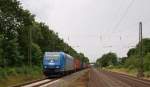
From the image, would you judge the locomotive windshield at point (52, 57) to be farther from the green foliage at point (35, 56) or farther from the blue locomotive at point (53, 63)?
the green foliage at point (35, 56)

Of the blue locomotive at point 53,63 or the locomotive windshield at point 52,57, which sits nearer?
the blue locomotive at point 53,63

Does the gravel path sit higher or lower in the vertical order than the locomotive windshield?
lower

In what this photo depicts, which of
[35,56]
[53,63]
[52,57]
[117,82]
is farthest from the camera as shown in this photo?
[35,56]

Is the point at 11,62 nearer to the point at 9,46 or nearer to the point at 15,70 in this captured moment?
the point at 9,46

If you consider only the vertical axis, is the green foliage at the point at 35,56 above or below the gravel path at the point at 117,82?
above

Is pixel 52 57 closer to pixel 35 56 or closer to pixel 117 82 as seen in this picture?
pixel 35 56

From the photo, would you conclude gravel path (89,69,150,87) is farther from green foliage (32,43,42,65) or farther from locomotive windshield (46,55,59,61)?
green foliage (32,43,42,65)

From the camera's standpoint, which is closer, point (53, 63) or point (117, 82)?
point (117, 82)

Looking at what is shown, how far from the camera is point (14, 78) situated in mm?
43156

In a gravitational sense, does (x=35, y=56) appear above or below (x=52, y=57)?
above

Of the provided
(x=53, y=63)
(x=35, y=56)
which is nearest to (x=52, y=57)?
(x=53, y=63)

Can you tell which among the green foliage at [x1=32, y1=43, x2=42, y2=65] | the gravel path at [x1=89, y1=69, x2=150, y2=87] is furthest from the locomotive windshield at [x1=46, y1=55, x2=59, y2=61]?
the green foliage at [x1=32, y1=43, x2=42, y2=65]

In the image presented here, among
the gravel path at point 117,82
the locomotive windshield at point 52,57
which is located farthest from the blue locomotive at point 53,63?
the gravel path at point 117,82

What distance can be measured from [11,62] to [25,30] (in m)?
11.3
